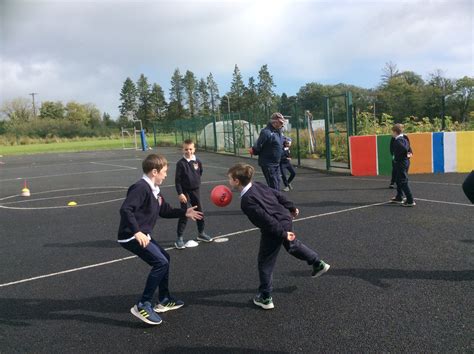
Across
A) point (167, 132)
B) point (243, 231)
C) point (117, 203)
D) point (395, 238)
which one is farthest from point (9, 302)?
point (167, 132)

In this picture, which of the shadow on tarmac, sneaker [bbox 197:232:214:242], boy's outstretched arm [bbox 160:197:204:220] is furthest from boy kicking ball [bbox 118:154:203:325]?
sneaker [bbox 197:232:214:242]

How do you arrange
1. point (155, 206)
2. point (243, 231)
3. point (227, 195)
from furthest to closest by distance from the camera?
1. point (243, 231)
2. point (227, 195)
3. point (155, 206)

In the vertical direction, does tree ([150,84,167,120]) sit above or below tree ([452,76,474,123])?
above

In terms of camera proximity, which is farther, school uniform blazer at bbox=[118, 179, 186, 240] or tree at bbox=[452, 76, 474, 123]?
tree at bbox=[452, 76, 474, 123]

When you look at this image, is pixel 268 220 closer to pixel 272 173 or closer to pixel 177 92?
pixel 272 173

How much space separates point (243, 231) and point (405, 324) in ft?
13.2

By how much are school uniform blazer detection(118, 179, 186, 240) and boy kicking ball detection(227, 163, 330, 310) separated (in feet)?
2.80

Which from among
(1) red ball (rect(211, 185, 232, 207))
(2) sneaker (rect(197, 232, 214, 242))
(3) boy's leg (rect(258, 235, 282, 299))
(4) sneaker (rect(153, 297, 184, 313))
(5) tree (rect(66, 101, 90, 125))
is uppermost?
(5) tree (rect(66, 101, 90, 125))

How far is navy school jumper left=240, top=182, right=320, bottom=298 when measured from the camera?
13.7 feet

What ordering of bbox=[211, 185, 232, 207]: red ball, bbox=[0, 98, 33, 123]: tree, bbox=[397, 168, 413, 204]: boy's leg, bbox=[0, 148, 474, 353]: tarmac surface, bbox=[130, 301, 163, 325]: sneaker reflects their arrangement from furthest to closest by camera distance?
1. bbox=[0, 98, 33, 123]: tree
2. bbox=[397, 168, 413, 204]: boy's leg
3. bbox=[211, 185, 232, 207]: red ball
4. bbox=[130, 301, 163, 325]: sneaker
5. bbox=[0, 148, 474, 353]: tarmac surface

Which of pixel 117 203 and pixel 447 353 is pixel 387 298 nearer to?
pixel 447 353

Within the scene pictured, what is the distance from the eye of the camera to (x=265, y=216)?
415 centimetres

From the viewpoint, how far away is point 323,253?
605 centimetres

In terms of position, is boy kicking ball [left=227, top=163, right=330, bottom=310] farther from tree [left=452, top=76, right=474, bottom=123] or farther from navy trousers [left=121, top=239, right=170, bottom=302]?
tree [left=452, top=76, right=474, bottom=123]
